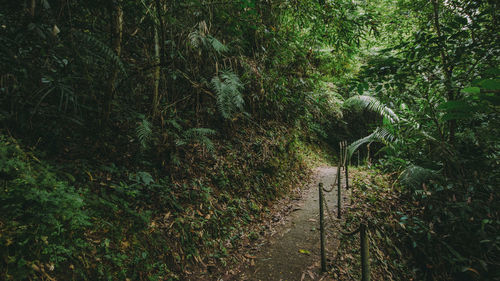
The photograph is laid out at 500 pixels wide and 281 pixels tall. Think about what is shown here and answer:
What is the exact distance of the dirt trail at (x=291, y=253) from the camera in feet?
11.0

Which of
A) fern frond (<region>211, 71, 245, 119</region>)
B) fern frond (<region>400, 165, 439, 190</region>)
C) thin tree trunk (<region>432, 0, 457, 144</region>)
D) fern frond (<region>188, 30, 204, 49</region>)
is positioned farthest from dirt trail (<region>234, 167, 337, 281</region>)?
fern frond (<region>188, 30, 204, 49</region>)

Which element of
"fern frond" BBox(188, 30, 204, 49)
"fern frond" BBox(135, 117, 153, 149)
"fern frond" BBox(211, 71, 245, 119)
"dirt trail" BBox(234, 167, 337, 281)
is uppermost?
"fern frond" BBox(188, 30, 204, 49)

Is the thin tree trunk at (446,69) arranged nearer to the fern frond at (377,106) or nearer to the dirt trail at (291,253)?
the fern frond at (377,106)

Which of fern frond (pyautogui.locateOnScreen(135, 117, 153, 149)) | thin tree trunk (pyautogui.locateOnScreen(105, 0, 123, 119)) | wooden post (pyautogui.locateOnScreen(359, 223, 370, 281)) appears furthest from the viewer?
fern frond (pyautogui.locateOnScreen(135, 117, 153, 149))

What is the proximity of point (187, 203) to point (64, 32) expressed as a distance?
2917 mm

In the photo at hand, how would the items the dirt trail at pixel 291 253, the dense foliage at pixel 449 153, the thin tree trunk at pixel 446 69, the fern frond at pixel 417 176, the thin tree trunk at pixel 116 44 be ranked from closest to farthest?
the thin tree trunk at pixel 116 44, the dirt trail at pixel 291 253, the dense foliage at pixel 449 153, the thin tree trunk at pixel 446 69, the fern frond at pixel 417 176

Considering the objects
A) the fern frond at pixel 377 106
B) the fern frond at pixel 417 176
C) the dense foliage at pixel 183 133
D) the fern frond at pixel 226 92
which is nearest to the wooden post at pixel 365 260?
the dense foliage at pixel 183 133

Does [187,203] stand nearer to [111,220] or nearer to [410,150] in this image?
[111,220]

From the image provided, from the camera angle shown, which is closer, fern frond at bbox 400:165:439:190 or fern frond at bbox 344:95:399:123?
fern frond at bbox 400:165:439:190

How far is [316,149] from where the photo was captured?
11883mm

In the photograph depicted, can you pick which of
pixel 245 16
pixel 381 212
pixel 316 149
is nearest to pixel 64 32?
pixel 245 16

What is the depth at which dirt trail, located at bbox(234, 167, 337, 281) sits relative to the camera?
336cm

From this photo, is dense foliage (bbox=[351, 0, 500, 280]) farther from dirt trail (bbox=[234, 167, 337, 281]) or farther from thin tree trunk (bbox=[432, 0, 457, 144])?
dirt trail (bbox=[234, 167, 337, 281])

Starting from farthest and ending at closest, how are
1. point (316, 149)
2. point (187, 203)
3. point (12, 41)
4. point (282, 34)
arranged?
1. point (316, 149)
2. point (282, 34)
3. point (187, 203)
4. point (12, 41)
